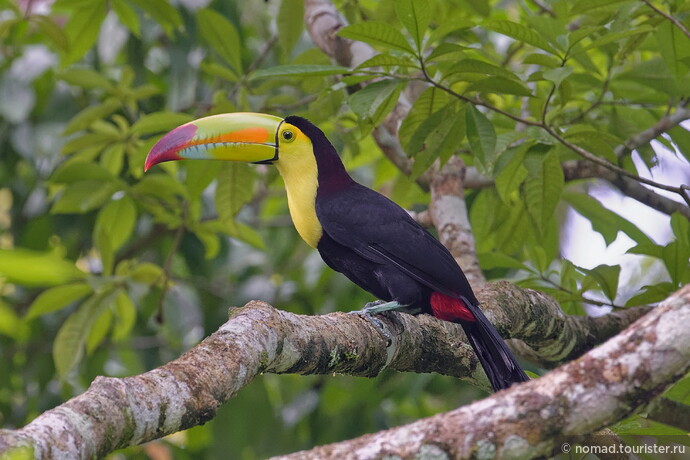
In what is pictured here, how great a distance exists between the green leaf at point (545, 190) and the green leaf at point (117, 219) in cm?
201

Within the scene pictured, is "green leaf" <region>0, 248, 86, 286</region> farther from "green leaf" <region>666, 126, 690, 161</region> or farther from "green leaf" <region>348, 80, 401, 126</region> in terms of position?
"green leaf" <region>666, 126, 690, 161</region>

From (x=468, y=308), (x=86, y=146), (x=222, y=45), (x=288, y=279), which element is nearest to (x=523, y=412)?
(x=468, y=308)

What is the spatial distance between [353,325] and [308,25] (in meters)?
1.98

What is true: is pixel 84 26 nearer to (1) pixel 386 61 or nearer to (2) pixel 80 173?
(2) pixel 80 173

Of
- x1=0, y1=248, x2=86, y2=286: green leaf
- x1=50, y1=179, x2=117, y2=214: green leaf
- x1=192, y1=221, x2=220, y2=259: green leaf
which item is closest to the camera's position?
x1=0, y1=248, x2=86, y2=286: green leaf

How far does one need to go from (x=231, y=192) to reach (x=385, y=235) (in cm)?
91

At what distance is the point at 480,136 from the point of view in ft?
9.89

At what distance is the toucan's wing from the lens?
3199 millimetres

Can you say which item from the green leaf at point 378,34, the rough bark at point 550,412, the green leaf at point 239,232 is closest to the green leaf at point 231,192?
the green leaf at point 239,232

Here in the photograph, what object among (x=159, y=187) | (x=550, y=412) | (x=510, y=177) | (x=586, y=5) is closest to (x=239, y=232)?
(x=159, y=187)

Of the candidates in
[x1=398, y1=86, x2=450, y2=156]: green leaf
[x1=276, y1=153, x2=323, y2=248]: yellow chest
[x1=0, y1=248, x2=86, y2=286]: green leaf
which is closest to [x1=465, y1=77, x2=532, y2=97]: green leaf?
[x1=398, y1=86, x2=450, y2=156]: green leaf

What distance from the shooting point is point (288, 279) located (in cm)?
586

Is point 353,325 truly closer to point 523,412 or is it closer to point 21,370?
point 523,412

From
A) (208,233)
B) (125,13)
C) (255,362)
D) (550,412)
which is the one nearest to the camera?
(550,412)
